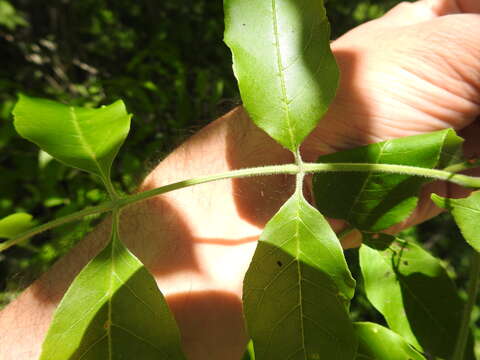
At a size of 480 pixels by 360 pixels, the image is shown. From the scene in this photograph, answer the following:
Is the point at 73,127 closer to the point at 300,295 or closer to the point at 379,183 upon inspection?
the point at 300,295

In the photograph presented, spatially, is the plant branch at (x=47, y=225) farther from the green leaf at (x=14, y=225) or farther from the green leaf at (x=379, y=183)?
the green leaf at (x=379, y=183)

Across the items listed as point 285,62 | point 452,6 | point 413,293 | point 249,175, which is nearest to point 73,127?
point 249,175

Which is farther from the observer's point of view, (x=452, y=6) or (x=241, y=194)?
(x=452, y=6)

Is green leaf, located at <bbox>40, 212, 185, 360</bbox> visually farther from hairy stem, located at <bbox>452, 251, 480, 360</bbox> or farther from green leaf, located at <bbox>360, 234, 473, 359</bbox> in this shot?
hairy stem, located at <bbox>452, 251, 480, 360</bbox>

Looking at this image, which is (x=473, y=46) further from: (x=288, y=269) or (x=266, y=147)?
(x=288, y=269)

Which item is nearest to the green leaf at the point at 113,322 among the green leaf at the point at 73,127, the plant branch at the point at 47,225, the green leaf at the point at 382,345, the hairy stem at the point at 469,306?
the plant branch at the point at 47,225

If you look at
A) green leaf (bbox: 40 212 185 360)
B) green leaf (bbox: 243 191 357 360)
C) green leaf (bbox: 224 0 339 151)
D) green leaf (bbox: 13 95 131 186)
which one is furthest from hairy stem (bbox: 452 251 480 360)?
green leaf (bbox: 13 95 131 186)
